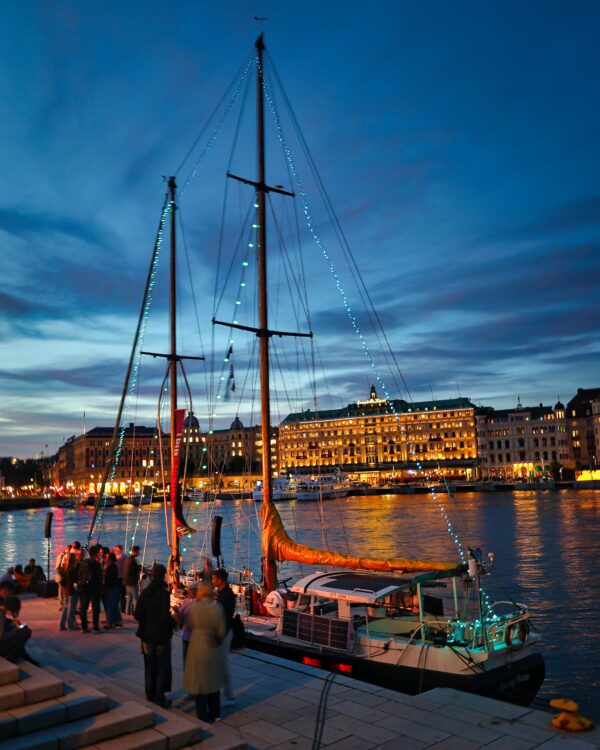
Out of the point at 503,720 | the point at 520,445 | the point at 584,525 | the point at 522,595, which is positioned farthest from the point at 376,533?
the point at 520,445

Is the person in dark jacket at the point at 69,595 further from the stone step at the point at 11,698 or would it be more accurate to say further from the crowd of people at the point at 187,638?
the stone step at the point at 11,698

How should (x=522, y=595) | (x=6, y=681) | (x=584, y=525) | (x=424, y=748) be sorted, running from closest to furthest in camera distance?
(x=424, y=748), (x=6, y=681), (x=522, y=595), (x=584, y=525)

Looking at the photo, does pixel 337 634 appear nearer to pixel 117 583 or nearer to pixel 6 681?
pixel 117 583

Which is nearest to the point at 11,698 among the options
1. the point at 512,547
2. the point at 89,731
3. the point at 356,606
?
the point at 89,731

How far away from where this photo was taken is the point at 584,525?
6212 cm

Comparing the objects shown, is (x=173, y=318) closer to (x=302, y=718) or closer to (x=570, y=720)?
(x=302, y=718)

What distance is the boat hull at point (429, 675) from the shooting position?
1375 cm

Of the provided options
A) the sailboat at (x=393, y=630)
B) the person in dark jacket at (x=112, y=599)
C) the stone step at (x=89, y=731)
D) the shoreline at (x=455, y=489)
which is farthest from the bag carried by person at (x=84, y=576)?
the shoreline at (x=455, y=489)

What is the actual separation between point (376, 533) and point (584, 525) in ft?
60.1

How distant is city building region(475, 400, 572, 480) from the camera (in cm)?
17325

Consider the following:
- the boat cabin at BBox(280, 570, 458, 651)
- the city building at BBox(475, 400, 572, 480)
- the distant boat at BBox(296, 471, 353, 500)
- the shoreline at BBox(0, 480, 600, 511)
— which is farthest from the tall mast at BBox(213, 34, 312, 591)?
the city building at BBox(475, 400, 572, 480)

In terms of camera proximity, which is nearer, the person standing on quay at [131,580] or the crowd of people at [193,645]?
the crowd of people at [193,645]

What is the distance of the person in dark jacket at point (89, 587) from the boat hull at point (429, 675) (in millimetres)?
4086

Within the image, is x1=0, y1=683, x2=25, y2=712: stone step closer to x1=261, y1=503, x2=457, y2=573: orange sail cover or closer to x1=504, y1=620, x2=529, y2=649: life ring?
x1=261, y1=503, x2=457, y2=573: orange sail cover
